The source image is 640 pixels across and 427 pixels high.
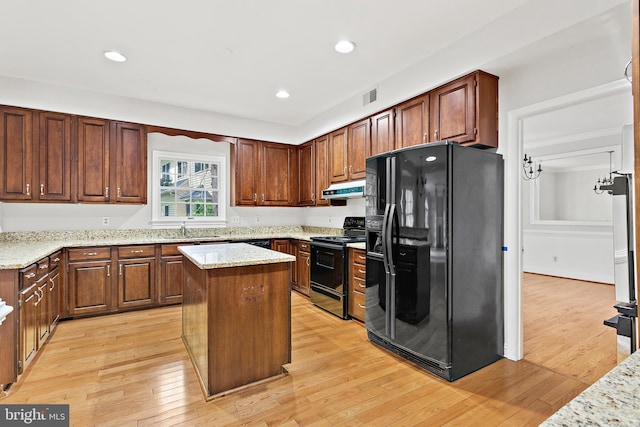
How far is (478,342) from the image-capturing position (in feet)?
8.69

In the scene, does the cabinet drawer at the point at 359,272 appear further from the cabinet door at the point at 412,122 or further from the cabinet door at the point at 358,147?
the cabinet door at the point at 412,122

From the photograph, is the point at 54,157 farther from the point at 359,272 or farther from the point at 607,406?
the point at 607,406

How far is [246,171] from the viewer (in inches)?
206

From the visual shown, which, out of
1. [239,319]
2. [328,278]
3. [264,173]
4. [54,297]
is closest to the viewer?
[239,319]

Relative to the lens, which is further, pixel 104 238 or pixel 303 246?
Result: pixel 303 246

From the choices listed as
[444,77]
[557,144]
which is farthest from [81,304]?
[557,144]

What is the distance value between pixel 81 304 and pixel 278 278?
2.91m

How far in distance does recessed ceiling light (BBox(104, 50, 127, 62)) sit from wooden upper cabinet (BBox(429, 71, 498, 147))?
3165 millimetres

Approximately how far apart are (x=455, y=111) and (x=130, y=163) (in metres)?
4.07

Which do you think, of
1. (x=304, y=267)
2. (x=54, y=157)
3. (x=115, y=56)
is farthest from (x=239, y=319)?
(x=54, y=157)

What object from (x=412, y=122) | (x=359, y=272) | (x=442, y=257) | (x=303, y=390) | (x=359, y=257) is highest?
(x=412, y=122)

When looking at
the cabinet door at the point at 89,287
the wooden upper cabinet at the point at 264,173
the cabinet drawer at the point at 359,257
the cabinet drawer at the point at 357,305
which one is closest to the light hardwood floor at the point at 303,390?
the cabinet drawer at the point at 357,305

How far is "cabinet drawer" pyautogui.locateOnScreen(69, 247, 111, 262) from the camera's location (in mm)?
3765

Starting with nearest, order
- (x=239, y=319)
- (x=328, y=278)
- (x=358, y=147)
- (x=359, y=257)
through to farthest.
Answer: (x=239, y=319), (x=359, y=257), (x=328, y=278), (x=358, y=147)
